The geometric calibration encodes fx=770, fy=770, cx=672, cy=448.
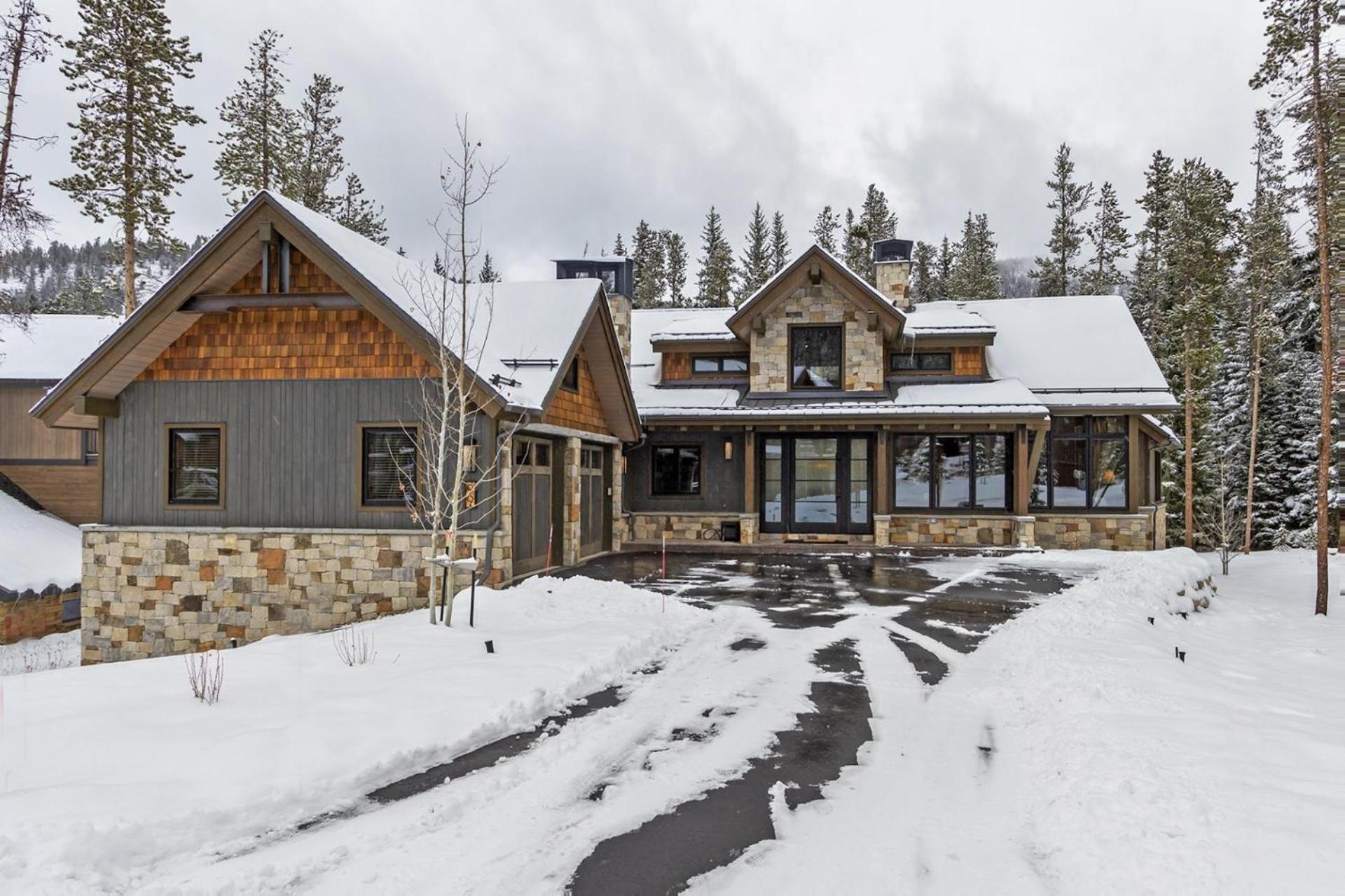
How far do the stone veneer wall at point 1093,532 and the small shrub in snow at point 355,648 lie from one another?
49.9ft

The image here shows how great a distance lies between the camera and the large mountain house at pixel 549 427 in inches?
442

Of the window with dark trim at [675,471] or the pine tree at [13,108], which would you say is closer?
the pine tree at [13,108]

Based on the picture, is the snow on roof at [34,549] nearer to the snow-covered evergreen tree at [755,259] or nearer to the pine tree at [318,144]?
the pine tree at [318,144]

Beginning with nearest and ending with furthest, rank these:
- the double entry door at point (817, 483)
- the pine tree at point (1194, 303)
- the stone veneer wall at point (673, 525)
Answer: the double entry door at point (817, 483)
the stone veneer wall at point (673, 525)
the pine tree at point (1194, 303)

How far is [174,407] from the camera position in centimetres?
1180

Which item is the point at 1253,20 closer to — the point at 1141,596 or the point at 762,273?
the point at 1141,596

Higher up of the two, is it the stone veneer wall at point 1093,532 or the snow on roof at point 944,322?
the snow on roof at point 944,322

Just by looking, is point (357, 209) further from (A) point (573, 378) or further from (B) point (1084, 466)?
(B) point (1084, 466)

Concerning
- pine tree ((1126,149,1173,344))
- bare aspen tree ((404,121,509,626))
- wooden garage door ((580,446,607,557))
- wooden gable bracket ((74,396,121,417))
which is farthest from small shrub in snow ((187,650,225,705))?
pine tree ((1126,149,1173,344))

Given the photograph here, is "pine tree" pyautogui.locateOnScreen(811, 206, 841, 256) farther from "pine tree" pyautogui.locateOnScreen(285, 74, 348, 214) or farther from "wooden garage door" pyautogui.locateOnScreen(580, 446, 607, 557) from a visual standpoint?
"wooden garage door" pyautogui.locateOnScreen(580, 446, 607, 557)

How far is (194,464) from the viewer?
11.8m

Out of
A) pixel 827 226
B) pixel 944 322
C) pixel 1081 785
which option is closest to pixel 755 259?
pixel 827 226

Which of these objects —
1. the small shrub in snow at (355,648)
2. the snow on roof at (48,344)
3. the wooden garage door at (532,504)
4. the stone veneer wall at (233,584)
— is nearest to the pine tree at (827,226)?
the snow on roof at (48,344)

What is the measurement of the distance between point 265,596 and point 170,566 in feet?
5.14
